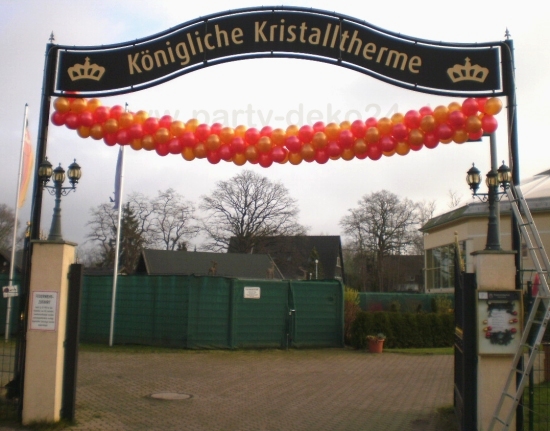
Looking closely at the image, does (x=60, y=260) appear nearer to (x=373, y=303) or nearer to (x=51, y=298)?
(x=51, y=298)

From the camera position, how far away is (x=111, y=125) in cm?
953

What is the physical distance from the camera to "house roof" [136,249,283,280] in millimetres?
42375

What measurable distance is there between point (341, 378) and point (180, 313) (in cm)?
643

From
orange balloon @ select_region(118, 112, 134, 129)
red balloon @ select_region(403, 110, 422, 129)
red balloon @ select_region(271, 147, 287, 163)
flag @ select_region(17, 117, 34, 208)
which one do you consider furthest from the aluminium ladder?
flag @ select_region(17, 117, 34, 208)

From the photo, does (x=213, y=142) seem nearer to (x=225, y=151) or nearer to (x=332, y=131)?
(x=225, y=151)

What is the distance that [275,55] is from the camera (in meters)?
9.28

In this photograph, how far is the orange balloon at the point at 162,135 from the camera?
9.45m

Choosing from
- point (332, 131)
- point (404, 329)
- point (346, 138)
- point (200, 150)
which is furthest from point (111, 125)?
point (404, 329)

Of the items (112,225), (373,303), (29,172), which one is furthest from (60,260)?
(112,225)

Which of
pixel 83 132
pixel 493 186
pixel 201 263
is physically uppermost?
pixel 83 132

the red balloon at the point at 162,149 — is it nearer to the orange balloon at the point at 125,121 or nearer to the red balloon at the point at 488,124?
the orange balloon at the point at 125,121

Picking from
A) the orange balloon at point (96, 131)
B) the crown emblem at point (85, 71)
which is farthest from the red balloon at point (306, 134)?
the crown emblem at point (85, 71)

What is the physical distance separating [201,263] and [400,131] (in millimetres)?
37072

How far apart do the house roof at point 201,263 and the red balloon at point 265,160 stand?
32.7 metres
